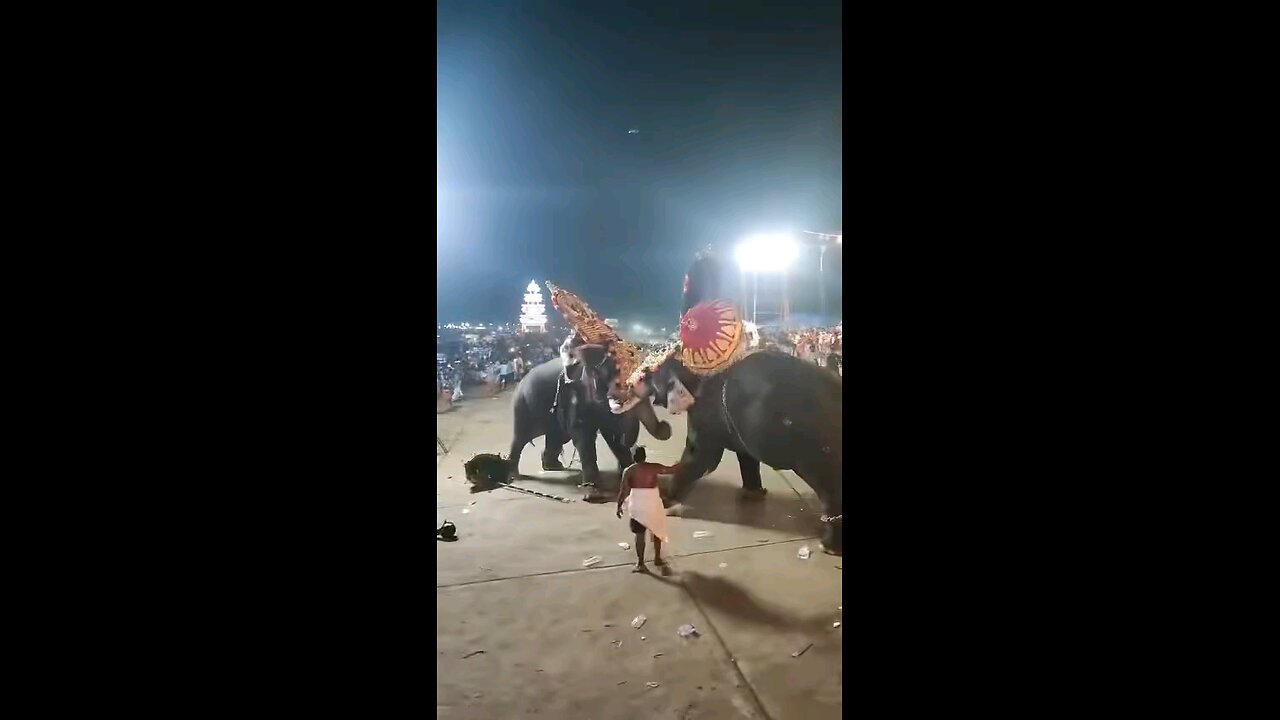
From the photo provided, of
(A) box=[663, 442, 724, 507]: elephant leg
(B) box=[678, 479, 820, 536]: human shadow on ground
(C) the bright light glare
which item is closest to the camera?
(B) box=[678, 479, 820, 536]: human shadow on ground

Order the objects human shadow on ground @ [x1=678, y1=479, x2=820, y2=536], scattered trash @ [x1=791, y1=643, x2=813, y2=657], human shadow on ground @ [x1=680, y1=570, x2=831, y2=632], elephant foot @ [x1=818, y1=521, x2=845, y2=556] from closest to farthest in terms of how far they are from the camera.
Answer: scattered trash @ [x1=791, y1=643, x2=813, y2=657] → human shadow on ground @ [x1=680, y1=570, x2=831, y2=632] → elephant foot @ [x1=818, y1=521, x2=845, y2=556] → human shadow on ground @ [x1=678, y1=479, x2=820, y2=536]

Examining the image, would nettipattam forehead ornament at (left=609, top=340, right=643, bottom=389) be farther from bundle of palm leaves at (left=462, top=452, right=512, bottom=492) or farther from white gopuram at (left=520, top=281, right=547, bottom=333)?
bundle of palm leaves at (left=462, top=452, right=512, bottom=492)

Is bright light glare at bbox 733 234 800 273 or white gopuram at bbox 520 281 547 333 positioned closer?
bright light glare at bbox 733 234 800 273

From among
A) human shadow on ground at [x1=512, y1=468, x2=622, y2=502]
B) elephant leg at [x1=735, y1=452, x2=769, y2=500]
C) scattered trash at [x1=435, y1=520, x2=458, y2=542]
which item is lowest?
scattered trash at [x1=435, y1=520, x2=458, y2=542]

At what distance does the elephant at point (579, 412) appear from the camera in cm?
370

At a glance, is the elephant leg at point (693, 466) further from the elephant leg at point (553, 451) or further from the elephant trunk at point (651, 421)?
the elephant leg at point (553, 451)

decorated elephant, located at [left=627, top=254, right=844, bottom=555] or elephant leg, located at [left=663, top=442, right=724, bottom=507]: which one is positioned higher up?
decorated elephant, located at [left=627, top=254, right=844, bottom=555]

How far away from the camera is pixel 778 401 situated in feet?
10.3

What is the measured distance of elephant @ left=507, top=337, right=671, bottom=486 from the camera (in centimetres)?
370

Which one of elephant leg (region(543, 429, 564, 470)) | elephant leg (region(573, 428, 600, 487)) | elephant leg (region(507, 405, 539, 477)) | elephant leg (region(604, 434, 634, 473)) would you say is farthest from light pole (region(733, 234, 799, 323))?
elephant leg (region(507, 405, 539, 477))

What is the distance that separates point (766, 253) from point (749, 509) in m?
1.46

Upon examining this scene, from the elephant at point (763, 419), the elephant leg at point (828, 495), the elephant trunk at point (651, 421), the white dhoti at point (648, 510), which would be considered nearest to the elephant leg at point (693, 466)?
the elephant at point (763, 419)
